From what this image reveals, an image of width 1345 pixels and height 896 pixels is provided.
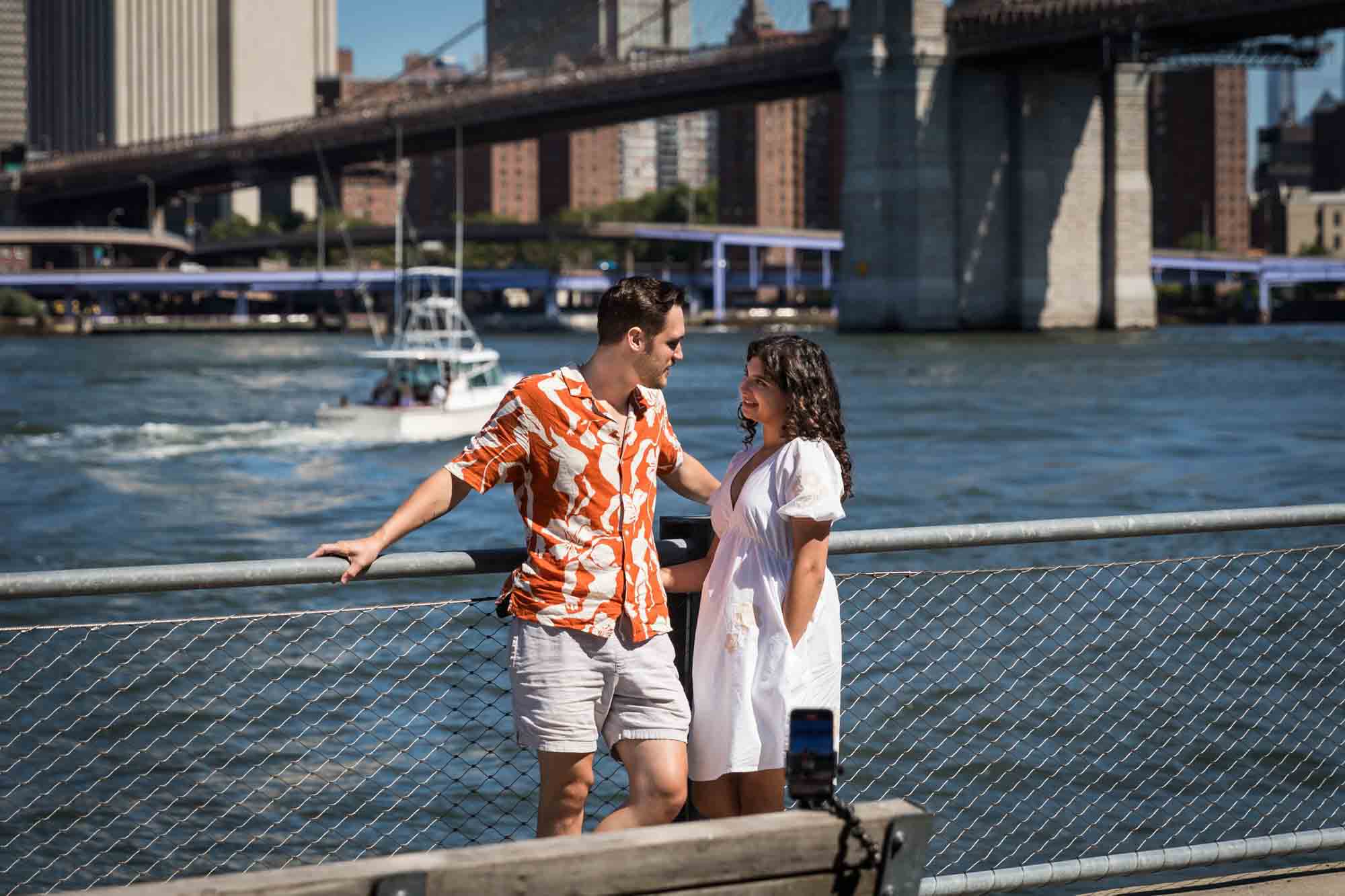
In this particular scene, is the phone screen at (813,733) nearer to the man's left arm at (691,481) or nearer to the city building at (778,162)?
the man's left arm at (691,481)

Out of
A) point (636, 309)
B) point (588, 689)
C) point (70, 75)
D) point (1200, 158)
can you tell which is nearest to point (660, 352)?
point (636, 309)

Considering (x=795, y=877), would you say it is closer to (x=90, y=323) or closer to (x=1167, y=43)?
(x=1167, y=43)

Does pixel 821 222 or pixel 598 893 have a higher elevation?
pixel 821 222

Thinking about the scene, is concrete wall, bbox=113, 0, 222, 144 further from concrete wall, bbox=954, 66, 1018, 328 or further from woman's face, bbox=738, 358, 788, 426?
woman's face, bbox=738, 358, 788, 426

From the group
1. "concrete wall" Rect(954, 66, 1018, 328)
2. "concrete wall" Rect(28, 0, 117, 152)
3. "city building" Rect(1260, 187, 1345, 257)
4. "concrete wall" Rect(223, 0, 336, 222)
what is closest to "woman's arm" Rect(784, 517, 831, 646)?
"concrete wall" Rect(954, 66, 1018, 328)

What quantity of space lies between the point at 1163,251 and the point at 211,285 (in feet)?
198

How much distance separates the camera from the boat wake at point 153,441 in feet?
104

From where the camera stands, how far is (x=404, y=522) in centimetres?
396

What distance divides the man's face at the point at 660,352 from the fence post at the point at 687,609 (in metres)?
0.41

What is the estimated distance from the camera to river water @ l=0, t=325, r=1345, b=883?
64.2 ft

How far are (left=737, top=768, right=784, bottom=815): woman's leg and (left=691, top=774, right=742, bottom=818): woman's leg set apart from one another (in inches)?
0.9

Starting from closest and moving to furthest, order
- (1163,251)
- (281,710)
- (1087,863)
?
(1087,863)
(281,710)
(1163,251)

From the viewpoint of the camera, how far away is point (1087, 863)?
14.7 ft

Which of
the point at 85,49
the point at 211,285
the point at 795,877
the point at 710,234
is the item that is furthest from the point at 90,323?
the point at 795,877
